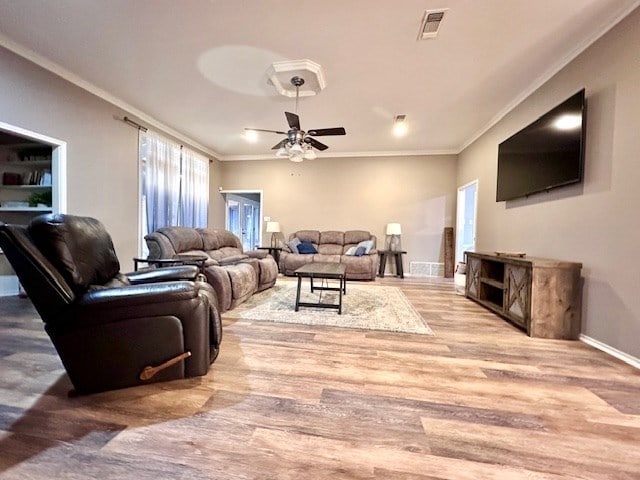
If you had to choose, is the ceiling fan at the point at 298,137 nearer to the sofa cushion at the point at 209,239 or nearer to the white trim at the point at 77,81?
the sofa cushion at the point at 209,239

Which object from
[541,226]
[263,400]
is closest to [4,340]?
[263,400]

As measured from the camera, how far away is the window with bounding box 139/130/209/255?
463 centimetres

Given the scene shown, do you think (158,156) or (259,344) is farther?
(158,156)

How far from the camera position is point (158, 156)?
486 centimetres

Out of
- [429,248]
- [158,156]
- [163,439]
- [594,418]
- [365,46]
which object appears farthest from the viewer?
[429,248]

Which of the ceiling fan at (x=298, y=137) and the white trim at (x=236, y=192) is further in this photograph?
the white trim at (x=236, y=192)

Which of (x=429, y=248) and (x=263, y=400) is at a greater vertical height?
(x=429, y=248)

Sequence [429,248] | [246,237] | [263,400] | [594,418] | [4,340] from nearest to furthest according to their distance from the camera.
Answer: [594,418] → [263,400] → [4,340] → [429,248] → [246,237]

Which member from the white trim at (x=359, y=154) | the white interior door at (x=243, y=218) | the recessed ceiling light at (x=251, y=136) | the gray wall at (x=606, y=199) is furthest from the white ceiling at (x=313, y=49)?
the white interior door at (x=243, y=218)

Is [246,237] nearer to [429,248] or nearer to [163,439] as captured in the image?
[429,248]

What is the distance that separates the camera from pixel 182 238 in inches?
154

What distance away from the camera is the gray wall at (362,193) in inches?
247

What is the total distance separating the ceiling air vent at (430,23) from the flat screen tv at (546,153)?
144cm

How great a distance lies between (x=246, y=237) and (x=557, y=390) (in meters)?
8.31
